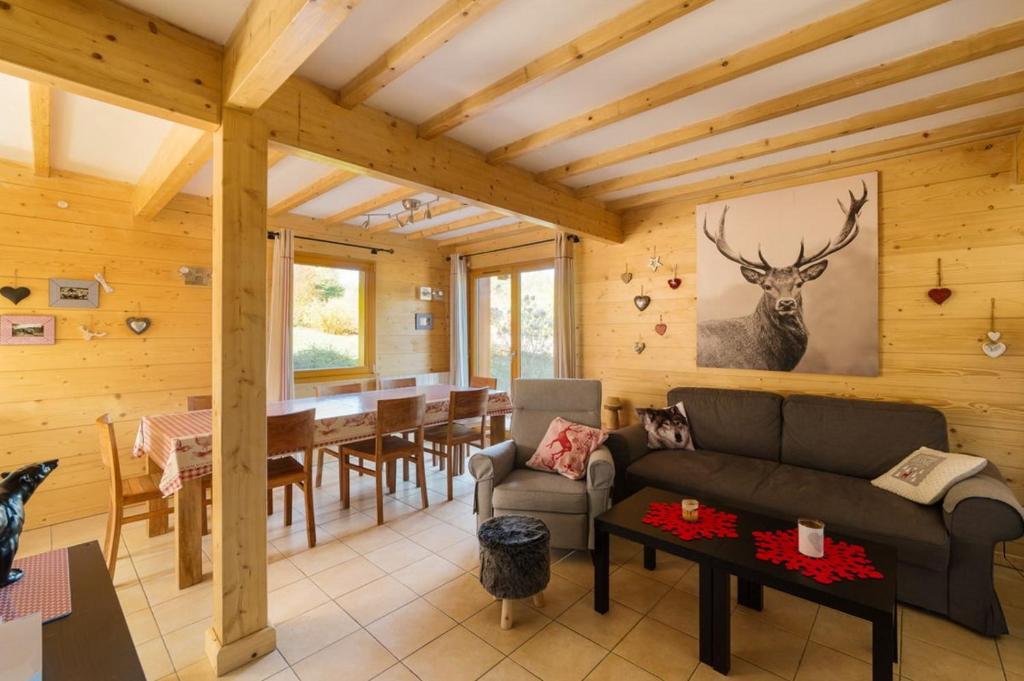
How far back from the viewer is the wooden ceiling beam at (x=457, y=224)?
4.34 m

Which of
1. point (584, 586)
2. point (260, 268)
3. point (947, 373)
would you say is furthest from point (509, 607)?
point (947, 373)

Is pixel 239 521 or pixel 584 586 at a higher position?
pixel 239 521

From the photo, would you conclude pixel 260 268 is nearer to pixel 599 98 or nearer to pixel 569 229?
pixel 599 98

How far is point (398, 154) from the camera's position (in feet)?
7.97

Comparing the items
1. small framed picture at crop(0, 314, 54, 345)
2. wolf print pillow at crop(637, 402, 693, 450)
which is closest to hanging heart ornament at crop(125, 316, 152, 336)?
small framed picture at crop(0, 314, 54, 345)

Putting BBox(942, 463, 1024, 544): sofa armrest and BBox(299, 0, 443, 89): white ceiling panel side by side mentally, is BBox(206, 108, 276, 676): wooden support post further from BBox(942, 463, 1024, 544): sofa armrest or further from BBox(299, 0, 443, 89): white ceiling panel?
BBox(942, 463, 1024, 544): sofa armrest

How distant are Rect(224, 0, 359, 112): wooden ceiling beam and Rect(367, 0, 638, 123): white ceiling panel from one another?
1.99 feet

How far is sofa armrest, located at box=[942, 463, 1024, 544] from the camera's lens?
1.97 meters

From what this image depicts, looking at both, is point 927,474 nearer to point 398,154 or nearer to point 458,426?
point 458,426

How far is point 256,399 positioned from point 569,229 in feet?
8.44

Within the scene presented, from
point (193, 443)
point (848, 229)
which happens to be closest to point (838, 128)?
point (848, 229)

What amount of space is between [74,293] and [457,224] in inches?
121

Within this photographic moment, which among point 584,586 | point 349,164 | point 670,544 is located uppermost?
point 349,164

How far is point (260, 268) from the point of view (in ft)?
6.24
